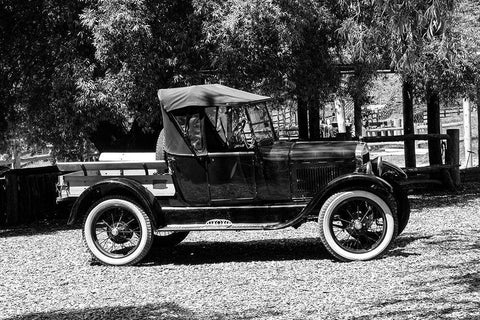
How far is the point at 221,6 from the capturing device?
1198 cm

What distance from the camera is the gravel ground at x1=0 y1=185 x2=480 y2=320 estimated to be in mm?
Result: 6188

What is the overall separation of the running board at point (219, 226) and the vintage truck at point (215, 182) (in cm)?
1

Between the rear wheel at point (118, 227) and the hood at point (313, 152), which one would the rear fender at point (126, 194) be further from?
the hood at point (313, 152)

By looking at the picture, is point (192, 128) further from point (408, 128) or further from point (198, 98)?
point (408, 128)

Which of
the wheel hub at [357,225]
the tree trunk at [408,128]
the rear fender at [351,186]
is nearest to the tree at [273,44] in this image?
the rear fender at [351,186]

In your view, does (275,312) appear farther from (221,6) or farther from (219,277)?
(221,6)

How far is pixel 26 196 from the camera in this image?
15.2m

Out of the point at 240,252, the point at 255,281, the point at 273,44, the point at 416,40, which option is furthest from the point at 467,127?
the point at 255,281

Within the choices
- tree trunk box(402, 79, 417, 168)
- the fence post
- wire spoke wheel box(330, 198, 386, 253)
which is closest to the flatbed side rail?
wire spoke wheel box(330, 198, 386, 253)

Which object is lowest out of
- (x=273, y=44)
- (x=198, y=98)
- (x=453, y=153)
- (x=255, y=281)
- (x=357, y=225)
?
(x=255, y=281)

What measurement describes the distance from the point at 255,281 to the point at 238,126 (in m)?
2.16

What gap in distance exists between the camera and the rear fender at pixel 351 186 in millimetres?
8266

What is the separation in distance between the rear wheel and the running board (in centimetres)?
25

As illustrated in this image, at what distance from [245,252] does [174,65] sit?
414 centimetres
